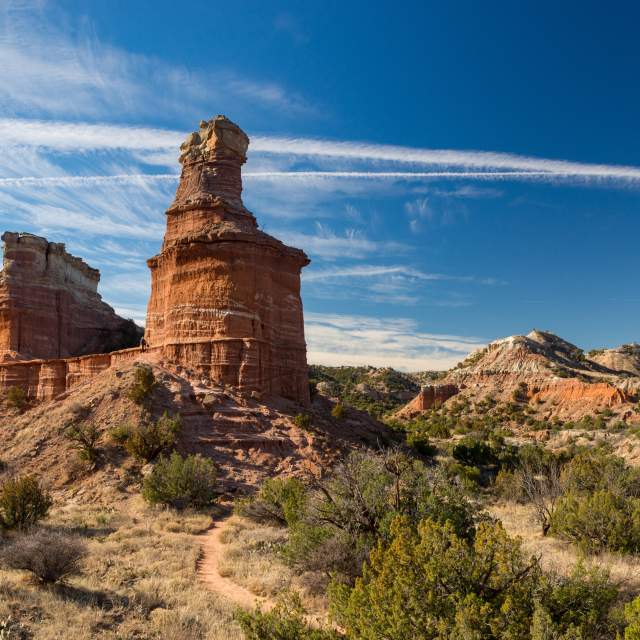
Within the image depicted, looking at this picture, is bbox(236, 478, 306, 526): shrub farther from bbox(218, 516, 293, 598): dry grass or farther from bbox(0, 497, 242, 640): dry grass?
bbox(0, 497, 242, 640): dry grass

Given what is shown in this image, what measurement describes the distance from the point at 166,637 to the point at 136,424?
17.4m

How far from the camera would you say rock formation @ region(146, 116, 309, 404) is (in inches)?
1141

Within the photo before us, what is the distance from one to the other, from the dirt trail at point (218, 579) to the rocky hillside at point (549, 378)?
155 ft

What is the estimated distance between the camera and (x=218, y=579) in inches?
484

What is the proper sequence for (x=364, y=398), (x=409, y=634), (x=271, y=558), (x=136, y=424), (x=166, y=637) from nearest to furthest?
1. (x=409, y=634)
2. (x=166, y=637)
3. (x=271, y=558)
4. (x=136, y=424)
5. (x=364, y=398)

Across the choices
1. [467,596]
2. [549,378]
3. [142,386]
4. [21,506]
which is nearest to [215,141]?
[142,386]

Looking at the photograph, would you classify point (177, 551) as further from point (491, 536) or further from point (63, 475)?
point (63, 475)

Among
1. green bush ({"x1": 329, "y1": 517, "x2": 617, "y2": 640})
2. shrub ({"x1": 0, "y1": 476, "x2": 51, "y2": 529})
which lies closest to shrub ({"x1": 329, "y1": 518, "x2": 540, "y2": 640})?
green bush ({"x1": 329, "y1": 517, "x2": 617, "y2": 640})

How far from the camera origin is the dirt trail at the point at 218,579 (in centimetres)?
1068

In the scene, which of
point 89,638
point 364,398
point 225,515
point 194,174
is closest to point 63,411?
point 225,515

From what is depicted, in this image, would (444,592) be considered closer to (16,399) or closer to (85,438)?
(85,438)

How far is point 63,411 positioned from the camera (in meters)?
27.5

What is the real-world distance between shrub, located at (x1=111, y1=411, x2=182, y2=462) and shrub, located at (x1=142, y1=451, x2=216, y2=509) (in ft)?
8.75

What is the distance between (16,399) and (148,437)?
1748cm
